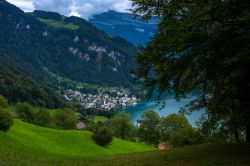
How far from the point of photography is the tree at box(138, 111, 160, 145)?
332 ft

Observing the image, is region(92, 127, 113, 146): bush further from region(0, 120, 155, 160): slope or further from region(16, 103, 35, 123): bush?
region(16, 103, 35, 123): bush

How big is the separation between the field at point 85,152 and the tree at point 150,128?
→ 29.8 meters

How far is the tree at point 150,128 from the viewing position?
101 metres

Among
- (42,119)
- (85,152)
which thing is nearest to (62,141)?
(85,152)

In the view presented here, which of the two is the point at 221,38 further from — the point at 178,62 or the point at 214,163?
the point at 214,163

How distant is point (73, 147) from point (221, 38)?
3968 centimetres

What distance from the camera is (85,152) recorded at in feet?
179

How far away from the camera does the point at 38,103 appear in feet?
638

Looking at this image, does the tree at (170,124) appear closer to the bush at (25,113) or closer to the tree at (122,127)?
the tree at (122,127)

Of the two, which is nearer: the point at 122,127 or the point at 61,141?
the point at 61,141

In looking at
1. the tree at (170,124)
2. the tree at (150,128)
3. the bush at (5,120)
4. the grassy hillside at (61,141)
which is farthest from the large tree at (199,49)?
the tree at (150,128)

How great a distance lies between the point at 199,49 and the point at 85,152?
37.7 m

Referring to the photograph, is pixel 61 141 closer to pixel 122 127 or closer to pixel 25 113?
pixel 122 127

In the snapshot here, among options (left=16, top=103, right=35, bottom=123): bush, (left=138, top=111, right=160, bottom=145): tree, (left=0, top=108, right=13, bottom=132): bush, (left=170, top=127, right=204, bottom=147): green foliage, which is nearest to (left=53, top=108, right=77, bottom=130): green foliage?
(left=16, top=103, right=35, bottom=123): bush
